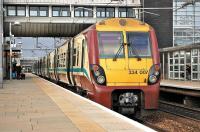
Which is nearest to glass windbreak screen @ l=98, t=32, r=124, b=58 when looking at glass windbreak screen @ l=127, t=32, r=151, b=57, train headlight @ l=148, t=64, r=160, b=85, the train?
the train

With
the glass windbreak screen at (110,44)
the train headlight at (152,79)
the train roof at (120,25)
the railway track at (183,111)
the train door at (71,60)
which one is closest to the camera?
the train headlight at (152,79)

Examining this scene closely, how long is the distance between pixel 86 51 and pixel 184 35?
125ft

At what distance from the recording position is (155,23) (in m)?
53.2

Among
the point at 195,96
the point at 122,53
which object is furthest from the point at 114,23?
the point at 195,96

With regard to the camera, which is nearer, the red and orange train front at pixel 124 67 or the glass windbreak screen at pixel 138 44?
the red and orange train front at pixel 124 67

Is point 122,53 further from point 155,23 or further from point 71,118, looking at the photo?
point 155,23

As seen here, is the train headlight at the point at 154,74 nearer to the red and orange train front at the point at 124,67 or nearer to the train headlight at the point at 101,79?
the red and orange train front at the point at 124,67

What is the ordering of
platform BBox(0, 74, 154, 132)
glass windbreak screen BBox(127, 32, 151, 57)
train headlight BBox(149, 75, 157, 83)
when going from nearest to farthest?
platform BBox(0, 74, 154, 132) → train headlight BBox(149, 75, 157, 83) → glass windbreak screen BBox(127, 32, 151, 57)

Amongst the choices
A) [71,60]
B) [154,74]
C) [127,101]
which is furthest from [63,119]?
[71,60]

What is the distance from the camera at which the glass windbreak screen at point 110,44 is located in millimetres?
14898

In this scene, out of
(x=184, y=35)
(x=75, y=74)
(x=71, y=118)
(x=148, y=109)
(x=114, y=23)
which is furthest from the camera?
(x=184, y=35)

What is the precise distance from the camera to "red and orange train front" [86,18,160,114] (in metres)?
14.5

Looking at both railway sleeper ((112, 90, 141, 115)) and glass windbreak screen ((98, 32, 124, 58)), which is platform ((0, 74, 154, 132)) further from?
glass windbreak screen ((98, 32, 124, 58))

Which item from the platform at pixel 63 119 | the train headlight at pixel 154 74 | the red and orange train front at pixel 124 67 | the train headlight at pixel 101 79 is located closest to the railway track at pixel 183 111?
the train headlight at pixel 154 74
